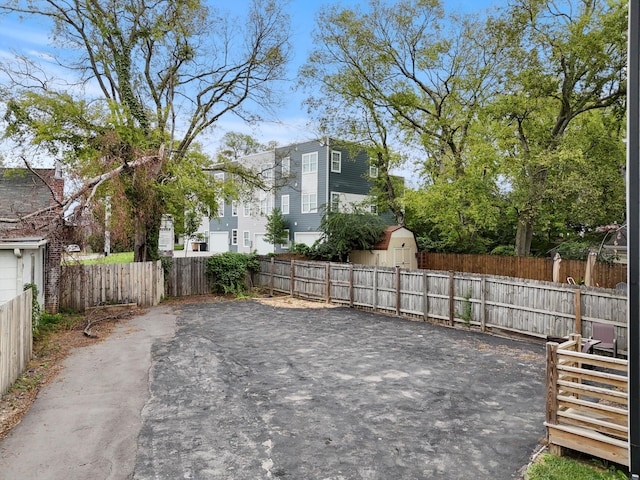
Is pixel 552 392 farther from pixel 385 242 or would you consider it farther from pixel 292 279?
pixel 385 242

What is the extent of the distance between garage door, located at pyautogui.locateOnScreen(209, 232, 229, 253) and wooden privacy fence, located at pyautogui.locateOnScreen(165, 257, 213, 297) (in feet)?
56.2

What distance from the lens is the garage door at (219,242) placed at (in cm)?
3619

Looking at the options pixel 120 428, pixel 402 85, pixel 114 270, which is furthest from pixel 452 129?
pixel 120 428

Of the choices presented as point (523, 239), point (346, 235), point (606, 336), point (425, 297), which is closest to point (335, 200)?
point (346, 235)

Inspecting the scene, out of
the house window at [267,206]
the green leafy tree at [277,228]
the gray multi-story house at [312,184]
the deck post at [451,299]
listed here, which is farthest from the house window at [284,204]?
the deck post at [451,299]

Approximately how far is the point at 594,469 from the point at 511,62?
1750 cm

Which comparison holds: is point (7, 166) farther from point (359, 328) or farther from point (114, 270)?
point (359, 328)

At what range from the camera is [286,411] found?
6.16 m

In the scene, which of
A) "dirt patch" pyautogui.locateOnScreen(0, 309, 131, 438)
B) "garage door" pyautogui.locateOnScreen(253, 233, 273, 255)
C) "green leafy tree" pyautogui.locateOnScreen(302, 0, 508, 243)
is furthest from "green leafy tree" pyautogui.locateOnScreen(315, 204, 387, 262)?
"dirt patch" pyautogui.locateOnScreen(0, 309, 131, 438)

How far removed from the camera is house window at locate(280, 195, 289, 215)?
2984cm

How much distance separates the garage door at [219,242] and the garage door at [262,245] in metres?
4.60

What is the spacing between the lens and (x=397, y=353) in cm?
953

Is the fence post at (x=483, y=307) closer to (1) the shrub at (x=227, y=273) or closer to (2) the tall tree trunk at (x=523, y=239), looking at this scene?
(2) the tall tree trunk at (x=523, y=239)

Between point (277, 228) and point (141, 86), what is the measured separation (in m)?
13.2
